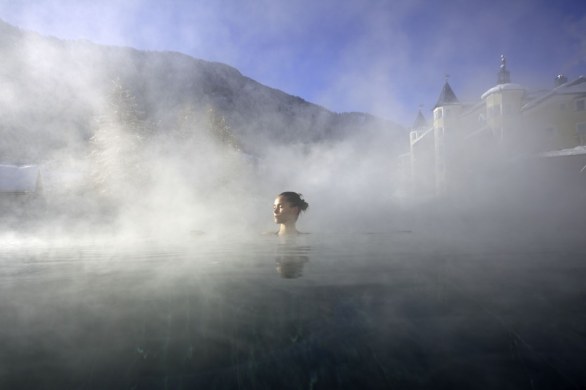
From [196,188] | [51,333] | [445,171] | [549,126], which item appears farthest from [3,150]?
[549,126]

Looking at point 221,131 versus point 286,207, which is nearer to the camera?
point 286,207

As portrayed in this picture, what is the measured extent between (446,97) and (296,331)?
27039 mm

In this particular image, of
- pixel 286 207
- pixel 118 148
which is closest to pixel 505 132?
pixel 286 207

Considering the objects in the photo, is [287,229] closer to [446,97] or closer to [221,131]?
[221,131]

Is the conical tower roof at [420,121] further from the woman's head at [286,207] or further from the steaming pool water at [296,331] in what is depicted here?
the steaming pool water at [296,331]

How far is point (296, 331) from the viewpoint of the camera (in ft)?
3.51

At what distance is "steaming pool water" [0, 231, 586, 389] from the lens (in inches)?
31.7

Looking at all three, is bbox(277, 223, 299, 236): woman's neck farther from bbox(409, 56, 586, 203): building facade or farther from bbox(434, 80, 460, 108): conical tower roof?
bbox(434, 80, 460, 108): conical tower roof

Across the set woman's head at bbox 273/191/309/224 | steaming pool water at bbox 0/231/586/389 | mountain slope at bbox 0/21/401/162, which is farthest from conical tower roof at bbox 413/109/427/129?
steaming pool water at bbox 0/231/586/389

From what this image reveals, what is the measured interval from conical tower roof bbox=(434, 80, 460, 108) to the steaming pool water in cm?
2526

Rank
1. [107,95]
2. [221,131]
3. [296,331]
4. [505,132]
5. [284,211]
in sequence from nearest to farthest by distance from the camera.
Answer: [296,331], [284,211], [107,95], [221,131], [505,132]

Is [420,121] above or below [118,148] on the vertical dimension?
above

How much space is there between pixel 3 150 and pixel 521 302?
3994 centimetres

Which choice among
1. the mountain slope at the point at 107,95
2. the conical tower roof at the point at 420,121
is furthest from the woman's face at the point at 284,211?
the conical tower roof at the point at 420,121
